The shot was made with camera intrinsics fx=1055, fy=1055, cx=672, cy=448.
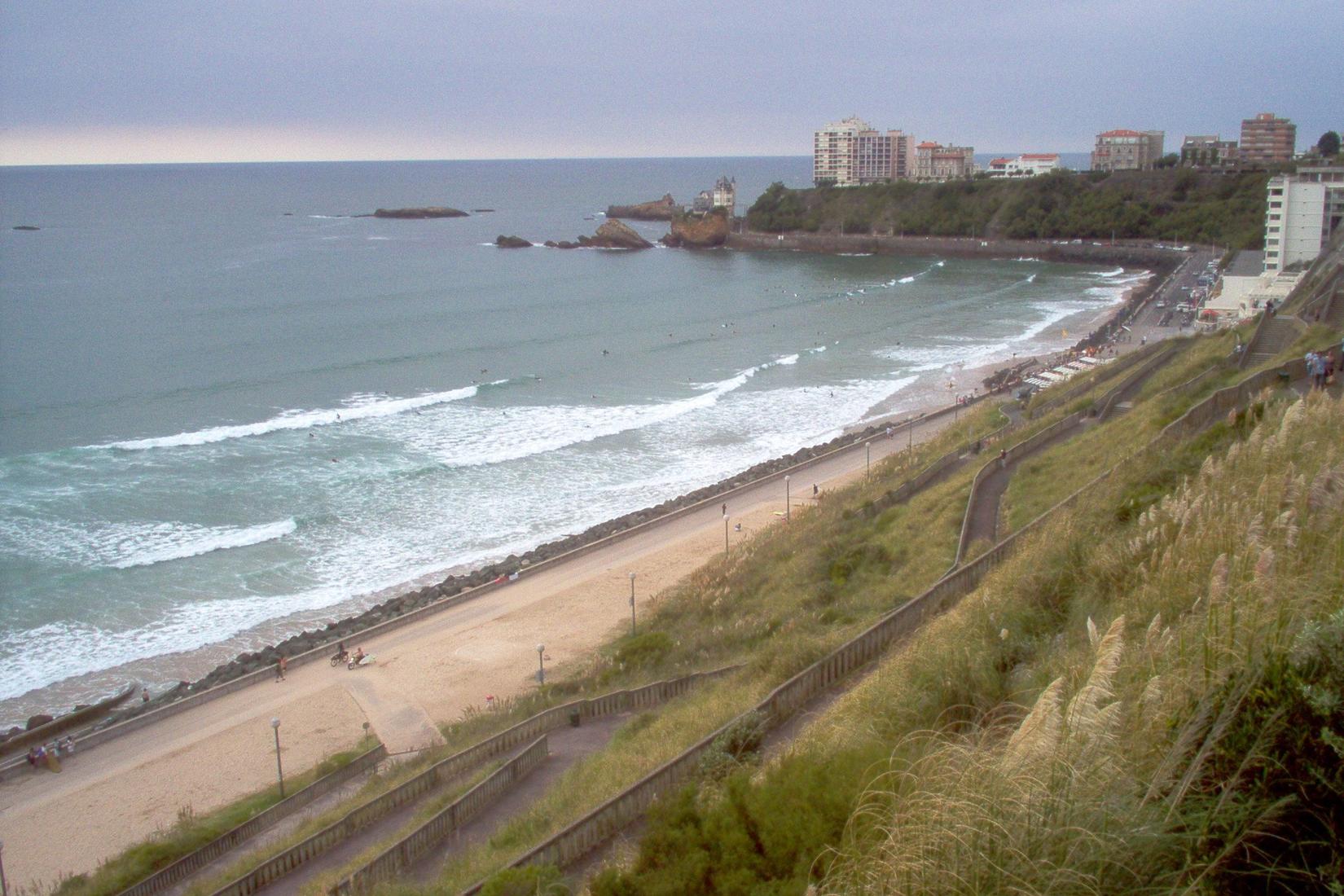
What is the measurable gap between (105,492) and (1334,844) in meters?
31.8

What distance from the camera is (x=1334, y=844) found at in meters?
4.08

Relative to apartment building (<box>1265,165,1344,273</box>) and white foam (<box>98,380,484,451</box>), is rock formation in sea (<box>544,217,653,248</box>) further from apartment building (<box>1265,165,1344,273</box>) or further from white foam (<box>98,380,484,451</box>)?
white foam (<box>98,380,484,451</box>)

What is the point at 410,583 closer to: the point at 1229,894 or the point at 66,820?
the point at 66,820

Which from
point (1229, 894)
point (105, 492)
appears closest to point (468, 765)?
point (1229, 894)

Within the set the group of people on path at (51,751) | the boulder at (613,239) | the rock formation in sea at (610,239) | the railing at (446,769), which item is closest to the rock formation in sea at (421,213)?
the rock formation in sea at (610,239)

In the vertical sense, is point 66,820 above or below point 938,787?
below

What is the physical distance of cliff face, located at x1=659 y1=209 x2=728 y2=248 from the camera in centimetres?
10706

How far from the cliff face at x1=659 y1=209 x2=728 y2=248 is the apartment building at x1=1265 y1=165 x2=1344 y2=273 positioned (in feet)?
193

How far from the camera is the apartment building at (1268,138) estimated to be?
125 m

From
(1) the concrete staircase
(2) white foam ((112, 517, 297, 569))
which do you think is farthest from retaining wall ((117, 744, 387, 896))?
(1) the concrete staircase

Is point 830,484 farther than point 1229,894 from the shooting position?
Yes

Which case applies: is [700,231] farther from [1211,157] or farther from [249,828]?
[249,828]

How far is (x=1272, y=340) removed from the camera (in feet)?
72.9

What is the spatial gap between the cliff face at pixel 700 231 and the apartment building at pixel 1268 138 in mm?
A: 64363
